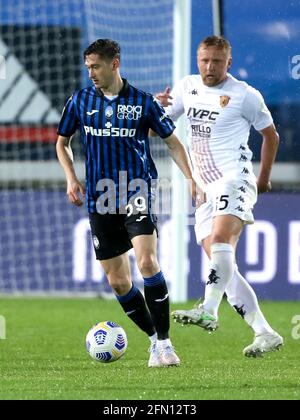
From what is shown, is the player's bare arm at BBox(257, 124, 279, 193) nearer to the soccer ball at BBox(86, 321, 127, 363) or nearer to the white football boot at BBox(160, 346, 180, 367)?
the white football boot at BBox(160, 346, 180, 367)

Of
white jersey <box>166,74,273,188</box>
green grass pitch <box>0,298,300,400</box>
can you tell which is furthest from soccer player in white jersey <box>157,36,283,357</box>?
green grass pitch <box>0,298,300,400</box>

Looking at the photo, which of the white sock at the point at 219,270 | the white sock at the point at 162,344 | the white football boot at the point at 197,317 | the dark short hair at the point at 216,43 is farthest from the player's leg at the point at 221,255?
the dark short hair at the point at 216,43

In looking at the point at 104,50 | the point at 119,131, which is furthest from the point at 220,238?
the point at 104,50

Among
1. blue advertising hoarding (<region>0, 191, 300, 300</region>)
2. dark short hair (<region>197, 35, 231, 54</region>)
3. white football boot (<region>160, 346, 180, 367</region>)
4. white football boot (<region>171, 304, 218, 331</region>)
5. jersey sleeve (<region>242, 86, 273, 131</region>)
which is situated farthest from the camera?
blue advertising hoarding (<region>0, 191, 300, 300</region>)

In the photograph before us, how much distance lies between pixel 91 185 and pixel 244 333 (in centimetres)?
288

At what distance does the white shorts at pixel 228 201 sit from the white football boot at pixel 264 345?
0.73 metres

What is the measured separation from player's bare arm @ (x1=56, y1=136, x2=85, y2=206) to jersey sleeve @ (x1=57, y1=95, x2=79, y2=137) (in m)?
0.06

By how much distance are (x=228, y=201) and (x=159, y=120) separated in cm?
64

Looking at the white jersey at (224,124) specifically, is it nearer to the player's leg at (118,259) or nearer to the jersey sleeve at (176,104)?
the jersey sleeve at (176,104)

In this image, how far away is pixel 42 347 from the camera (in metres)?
8.47

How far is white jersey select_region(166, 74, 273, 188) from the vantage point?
745 centimetres

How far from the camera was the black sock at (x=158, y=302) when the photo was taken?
7090 millimetres
